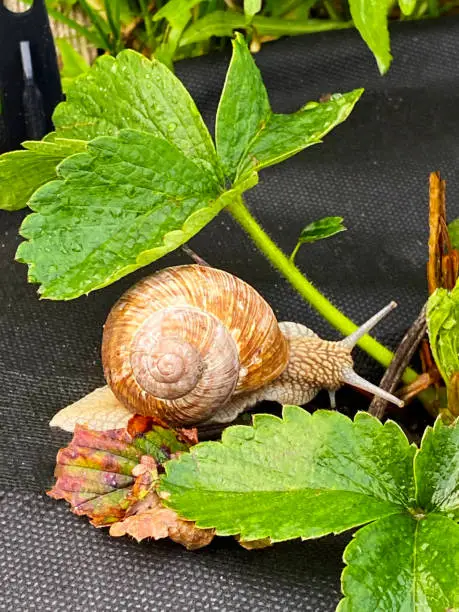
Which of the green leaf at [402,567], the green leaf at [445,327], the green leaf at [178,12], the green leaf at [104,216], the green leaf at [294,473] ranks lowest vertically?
the green leaf at [402,567]

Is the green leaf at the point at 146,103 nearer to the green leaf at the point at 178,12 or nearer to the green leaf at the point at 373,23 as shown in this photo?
the green leaf at the point at 373,23

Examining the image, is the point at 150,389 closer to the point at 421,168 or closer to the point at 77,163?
the point at 77,163

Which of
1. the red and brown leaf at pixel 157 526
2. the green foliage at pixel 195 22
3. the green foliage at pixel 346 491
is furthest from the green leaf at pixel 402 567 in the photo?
the green foliage at pixel 195 22

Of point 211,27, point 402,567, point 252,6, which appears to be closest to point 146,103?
point 252,6

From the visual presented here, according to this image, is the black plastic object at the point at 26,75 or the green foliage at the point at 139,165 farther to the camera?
the black plastic object at the point at 26,75

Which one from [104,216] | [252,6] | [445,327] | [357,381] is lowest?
[357,381]

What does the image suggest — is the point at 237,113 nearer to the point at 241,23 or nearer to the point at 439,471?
the point at 439,471
